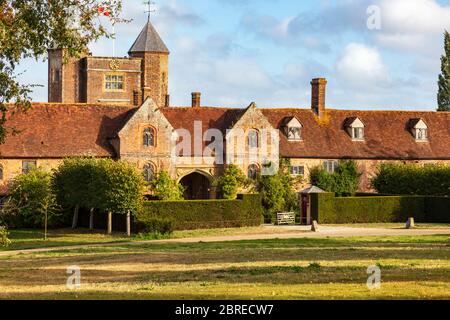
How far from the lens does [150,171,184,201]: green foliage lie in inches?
2817

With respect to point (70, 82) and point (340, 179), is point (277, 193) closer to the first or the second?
point (340, 179)

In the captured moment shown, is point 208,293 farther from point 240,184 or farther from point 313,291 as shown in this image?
point 240,184

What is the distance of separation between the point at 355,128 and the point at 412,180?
29.6 ft

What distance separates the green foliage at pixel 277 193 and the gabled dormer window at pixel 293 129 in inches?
192

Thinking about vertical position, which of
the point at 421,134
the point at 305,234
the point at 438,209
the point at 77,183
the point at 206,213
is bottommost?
the point at 305,234

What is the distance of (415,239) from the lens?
165ft

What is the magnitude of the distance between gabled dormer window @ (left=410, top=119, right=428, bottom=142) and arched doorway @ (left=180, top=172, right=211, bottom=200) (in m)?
19.3

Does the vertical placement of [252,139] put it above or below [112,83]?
below

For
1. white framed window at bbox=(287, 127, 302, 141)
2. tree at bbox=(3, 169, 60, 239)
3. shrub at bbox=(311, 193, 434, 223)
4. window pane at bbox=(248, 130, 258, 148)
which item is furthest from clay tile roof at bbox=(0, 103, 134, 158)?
shrub at bbox=(311, 193, 434, 223)

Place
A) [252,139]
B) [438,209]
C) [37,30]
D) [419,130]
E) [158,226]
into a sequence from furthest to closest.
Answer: [419,130], [252,139], [438,209], [158,226], [37,30]

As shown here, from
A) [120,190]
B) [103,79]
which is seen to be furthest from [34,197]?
[103,79]

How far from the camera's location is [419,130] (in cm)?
8394
